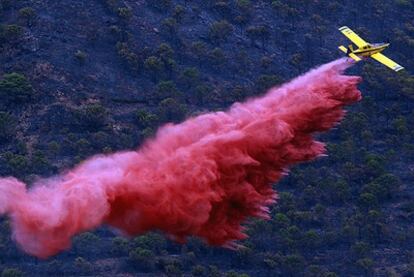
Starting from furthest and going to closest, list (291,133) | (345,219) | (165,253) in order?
(345,219), (165,253), (291,133)

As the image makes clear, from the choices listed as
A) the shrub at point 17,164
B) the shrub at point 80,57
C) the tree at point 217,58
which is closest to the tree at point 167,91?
the tree at point 217,58

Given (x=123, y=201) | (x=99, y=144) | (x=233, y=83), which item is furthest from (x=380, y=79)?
(x=123, y=201)

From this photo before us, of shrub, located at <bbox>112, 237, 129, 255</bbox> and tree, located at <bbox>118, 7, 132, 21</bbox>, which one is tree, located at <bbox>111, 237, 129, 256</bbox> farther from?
tree, located at <bbox>118, 7, 132, 21</bbox>

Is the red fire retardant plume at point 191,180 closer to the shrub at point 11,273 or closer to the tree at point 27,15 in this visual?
the shrub at point 11,273

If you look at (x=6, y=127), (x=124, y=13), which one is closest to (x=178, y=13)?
(x=124, y=13)

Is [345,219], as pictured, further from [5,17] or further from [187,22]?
[5,17]
